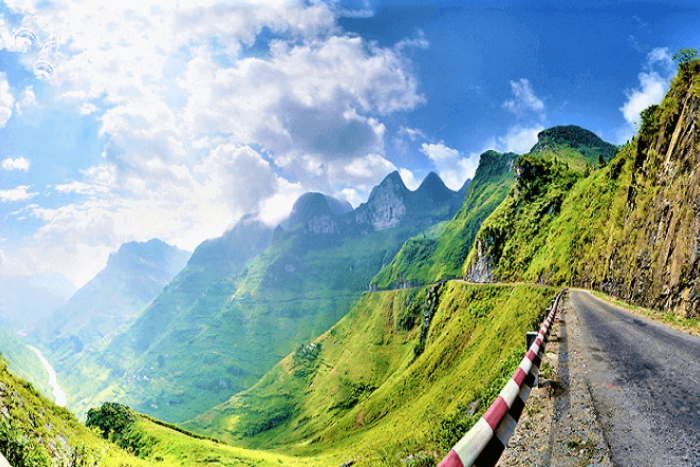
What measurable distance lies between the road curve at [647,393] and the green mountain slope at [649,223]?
937cm

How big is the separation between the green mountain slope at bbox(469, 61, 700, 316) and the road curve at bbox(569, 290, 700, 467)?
30.7 ft

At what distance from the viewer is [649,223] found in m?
31.3

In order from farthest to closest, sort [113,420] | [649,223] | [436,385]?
[436,385] → [113,420] → [649,223]

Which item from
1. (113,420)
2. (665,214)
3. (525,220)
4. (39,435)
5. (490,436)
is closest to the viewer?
(490,436)

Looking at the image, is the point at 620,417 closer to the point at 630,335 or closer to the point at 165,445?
the point at 630,335

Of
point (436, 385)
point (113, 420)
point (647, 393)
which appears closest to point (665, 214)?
point (647, 393)

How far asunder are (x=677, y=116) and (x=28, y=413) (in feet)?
185

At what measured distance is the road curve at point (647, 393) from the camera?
5.73 m

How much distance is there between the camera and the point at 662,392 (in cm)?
838

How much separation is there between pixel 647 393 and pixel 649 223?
103ft

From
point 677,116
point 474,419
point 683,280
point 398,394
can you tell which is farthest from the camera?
point 398,394

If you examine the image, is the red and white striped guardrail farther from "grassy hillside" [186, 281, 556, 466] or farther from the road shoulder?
"grassy hillside" [186, 281, 556, 466]

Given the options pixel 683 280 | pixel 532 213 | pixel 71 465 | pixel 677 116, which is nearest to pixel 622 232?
pixel 677 116

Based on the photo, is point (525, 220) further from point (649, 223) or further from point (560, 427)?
point (560, 427)
